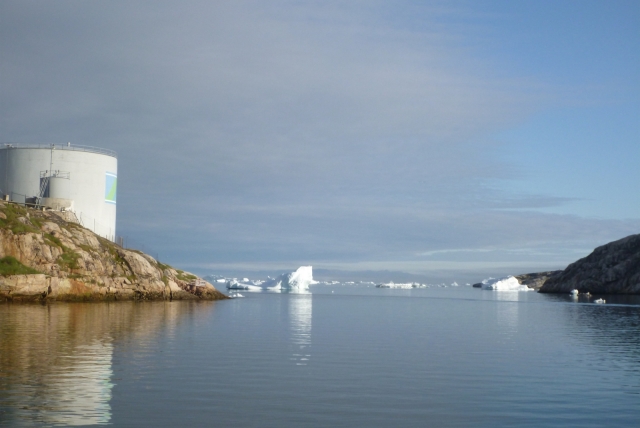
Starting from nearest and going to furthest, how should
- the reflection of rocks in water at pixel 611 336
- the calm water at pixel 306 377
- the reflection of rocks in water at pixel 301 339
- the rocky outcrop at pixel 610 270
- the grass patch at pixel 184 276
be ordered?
1. the calm water at pixel 306 377
2. the reflection of rocks in water at pixel 301 339
3. the reflection of rocks in water at pixel 611 336
4. the grass patch at pixel 184 276
5. the rocky outcrop at pixel 610 270

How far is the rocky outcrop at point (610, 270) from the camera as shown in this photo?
146m

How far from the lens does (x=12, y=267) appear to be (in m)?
58.9

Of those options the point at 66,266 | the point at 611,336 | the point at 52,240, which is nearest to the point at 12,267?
the point at 66,266

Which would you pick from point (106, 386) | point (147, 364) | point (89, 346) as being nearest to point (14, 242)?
point (89, 346)

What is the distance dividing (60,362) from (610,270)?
148 metres

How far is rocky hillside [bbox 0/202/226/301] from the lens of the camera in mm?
59719

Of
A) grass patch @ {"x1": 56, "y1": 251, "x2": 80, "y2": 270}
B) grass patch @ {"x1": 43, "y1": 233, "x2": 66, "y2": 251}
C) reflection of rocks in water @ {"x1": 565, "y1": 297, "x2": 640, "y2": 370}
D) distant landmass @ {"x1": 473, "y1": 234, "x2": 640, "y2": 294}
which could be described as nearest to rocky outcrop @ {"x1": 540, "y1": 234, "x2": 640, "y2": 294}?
distant landmass @ {"x1": 473, "y1": 234, "x2": 640, "y2": 294}

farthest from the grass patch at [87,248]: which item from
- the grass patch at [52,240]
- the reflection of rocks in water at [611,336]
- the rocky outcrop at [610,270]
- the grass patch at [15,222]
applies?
the rocky outcrop at [610,270]

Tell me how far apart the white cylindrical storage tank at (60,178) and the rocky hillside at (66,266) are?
477cm

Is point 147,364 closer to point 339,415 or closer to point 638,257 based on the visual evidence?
point 339,415

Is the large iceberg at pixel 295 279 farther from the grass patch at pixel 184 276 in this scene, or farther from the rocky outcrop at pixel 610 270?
the rocky outcrop at pixel 610 270

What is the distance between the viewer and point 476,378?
2373 centimetres

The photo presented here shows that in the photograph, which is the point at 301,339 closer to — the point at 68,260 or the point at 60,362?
the point at 60,362

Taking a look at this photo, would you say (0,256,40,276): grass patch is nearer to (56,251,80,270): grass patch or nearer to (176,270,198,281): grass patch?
(56,251,80,270): grass patch
